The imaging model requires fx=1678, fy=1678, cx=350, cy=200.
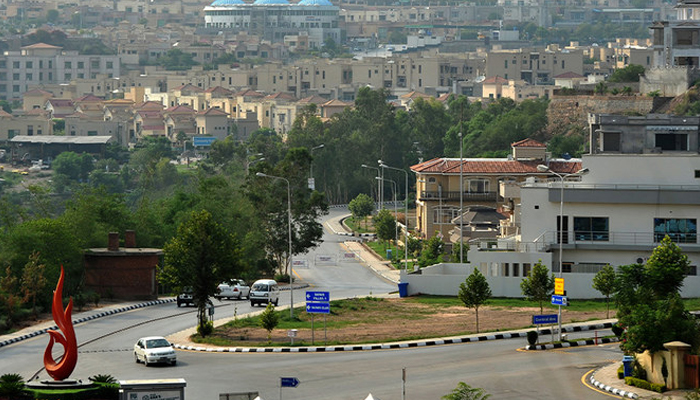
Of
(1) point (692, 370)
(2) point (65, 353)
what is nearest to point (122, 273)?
(2) point (65, 353)

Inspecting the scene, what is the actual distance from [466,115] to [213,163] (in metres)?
26.7

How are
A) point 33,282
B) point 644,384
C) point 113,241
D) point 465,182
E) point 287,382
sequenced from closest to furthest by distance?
1. point 287,382
2. point 644,384
3. point 33,282
4. point 113,241
5. point 465,182

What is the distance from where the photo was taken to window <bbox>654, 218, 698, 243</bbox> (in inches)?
2467

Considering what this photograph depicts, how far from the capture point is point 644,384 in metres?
40.9

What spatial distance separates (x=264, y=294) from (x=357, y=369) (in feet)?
70.2

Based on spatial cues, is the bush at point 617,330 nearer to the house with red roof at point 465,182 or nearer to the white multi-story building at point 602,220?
the white multi-story building at point 602,220

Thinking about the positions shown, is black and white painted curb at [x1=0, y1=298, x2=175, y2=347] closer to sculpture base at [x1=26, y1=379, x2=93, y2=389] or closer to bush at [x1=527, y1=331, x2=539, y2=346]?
sculpture base at [x1=26, y1=379, x2=93, y2=389]

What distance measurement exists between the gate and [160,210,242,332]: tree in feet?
62.7

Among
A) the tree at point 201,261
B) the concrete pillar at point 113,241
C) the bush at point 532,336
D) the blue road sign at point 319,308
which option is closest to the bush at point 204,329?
the tree at point 201,261

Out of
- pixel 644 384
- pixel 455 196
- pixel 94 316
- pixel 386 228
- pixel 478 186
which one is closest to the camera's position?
pixel 644 384

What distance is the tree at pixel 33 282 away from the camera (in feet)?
200

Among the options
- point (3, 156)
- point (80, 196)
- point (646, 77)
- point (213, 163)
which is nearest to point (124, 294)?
point (80, 196)

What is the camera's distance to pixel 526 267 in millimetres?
63062

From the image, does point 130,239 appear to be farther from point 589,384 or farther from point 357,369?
point 589,384
